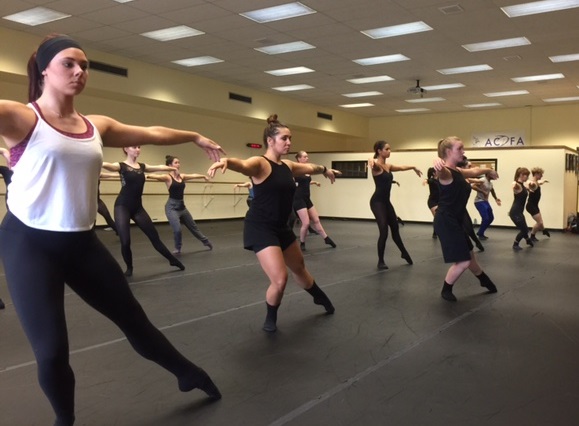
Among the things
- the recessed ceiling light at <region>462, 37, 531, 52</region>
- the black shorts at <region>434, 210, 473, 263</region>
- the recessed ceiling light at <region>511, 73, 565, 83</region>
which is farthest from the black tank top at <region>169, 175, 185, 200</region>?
the recessed ceiling light at <region>511, 73, 565, 83</region>

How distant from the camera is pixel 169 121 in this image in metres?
14.2

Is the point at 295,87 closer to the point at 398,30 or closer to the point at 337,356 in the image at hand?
the point at 398,30

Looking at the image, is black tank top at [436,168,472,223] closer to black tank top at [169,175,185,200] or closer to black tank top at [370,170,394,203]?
black tank top at [370,170,394,203]

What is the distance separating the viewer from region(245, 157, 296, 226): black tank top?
11.8 feet

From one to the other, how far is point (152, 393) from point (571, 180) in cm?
1423

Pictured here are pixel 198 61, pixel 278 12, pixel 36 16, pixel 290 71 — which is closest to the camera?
pixel 278 12

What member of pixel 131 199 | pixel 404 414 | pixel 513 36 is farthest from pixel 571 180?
pixel 404 414

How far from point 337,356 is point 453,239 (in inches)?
77.1

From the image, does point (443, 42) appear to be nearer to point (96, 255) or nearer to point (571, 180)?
point (571, 180)

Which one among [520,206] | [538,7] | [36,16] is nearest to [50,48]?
[36,16]

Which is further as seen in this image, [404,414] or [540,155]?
[540,155]

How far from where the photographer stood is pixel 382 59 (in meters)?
11.7

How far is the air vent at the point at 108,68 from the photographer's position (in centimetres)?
1078

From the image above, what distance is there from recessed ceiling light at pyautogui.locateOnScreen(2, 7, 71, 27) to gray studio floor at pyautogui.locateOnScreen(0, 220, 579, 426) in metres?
5.28
